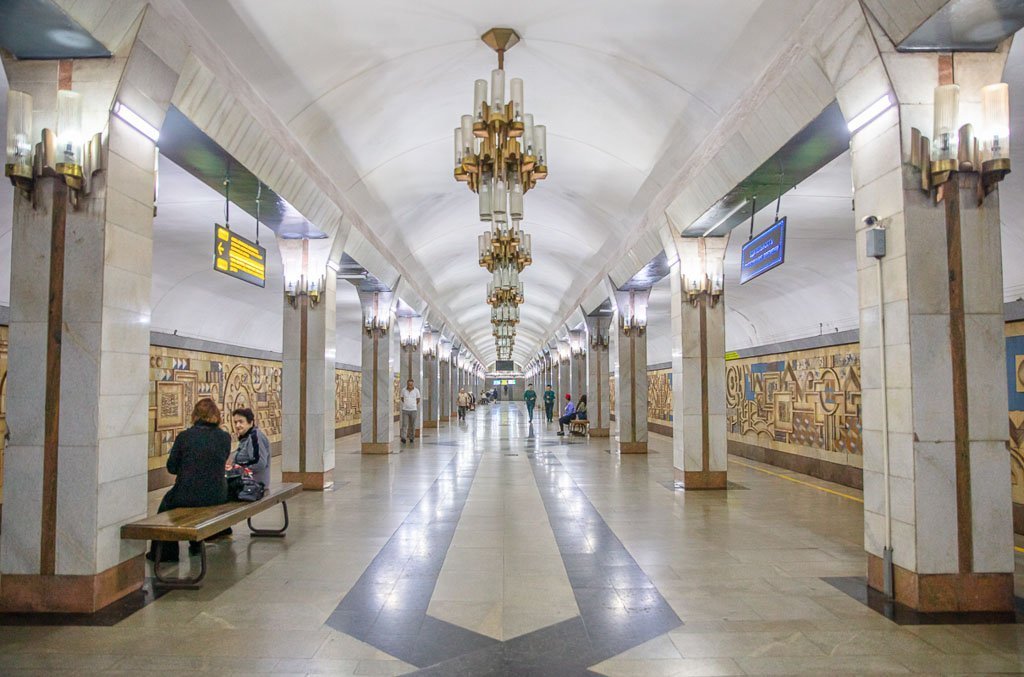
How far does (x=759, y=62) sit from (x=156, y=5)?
16.2 ft

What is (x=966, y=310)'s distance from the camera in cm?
446

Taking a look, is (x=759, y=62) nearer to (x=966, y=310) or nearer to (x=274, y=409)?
(x=966, y=310)

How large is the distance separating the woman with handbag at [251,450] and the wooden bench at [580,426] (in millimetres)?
13154

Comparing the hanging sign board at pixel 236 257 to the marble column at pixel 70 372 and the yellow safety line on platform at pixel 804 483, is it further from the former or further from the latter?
the yellow safety line on platform at pixel 804 483

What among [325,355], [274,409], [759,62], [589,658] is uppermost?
[759,62]

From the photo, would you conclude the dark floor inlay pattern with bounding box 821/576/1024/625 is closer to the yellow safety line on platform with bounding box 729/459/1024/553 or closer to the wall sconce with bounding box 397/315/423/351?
the yellow safety line on platform with bounding box 729/459/1024/553

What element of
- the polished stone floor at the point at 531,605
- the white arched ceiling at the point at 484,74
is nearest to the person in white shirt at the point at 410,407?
the white arched ceiling at the point at 484,74

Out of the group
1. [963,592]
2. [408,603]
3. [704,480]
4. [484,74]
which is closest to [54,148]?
[408,603]

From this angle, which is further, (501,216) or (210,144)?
(501,216)

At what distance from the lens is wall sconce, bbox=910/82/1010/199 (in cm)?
436

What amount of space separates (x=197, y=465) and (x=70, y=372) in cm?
147

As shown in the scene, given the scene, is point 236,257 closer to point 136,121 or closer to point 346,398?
point 136,121

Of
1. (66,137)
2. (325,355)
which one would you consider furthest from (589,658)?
(325,355)

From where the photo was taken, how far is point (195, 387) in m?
10.8
